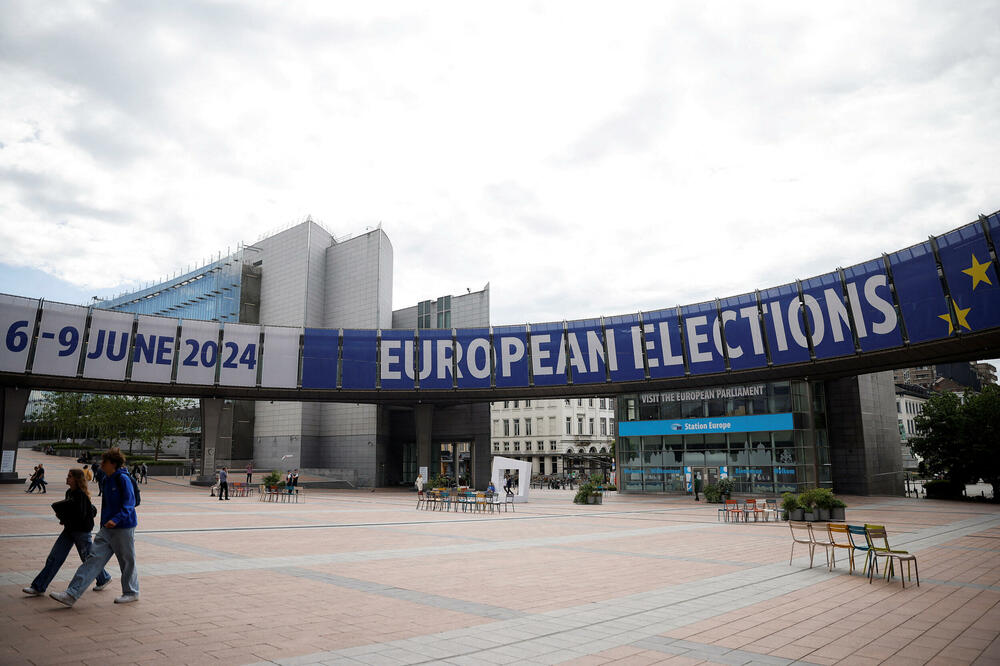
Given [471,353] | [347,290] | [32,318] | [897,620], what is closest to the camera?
[897,620]

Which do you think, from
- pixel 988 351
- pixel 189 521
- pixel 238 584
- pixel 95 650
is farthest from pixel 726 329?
pixel 95 650

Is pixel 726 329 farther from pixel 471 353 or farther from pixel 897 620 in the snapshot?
pixel 897 620

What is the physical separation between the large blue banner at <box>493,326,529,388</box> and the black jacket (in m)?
38.8

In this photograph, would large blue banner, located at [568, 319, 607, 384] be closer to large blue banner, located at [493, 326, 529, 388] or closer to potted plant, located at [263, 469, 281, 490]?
large blue banner, located at [493, 326, 529, 388]

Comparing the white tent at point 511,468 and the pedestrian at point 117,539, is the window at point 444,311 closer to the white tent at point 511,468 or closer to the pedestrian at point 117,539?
the white tent at point 511,468

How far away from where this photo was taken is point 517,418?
324ft

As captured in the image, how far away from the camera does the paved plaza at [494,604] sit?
21.5 ft

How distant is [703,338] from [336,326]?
36.3 m

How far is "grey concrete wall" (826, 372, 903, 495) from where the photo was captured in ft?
140

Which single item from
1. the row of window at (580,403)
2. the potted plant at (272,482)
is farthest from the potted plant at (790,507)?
the row of window at (580,403)

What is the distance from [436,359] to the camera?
157 feet

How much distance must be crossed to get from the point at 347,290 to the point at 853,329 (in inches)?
1730

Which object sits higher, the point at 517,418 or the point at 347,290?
the point at 347,290

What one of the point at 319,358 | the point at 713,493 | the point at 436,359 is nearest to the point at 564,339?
the point at 436,359
